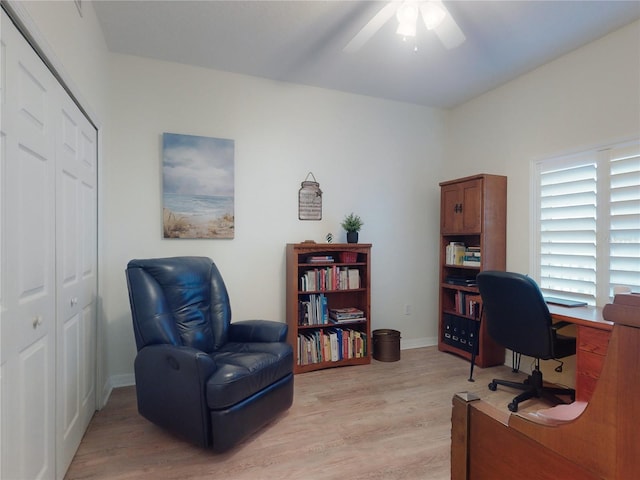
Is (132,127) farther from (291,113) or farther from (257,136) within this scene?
(291,113)

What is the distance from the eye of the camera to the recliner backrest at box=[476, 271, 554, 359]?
2215mm

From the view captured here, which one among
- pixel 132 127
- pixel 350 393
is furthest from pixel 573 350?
pixel 132 127

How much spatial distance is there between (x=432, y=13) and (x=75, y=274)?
8.07 feet

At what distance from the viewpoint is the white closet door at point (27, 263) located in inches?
46.2

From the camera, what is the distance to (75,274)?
75.4 inches

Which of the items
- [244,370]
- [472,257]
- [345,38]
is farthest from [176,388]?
[472,257]

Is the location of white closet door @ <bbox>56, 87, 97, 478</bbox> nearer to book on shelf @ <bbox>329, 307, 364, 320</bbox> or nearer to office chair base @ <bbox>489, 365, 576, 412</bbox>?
book on shelf @ <bbox>329, 307, 364, 320</bbox>

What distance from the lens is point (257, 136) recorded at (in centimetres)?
323

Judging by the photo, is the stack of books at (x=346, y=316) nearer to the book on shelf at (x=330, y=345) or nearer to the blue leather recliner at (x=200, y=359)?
the book on shelf at (x=330, y=345)

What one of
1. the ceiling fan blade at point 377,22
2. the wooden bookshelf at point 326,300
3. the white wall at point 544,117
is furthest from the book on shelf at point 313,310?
the ceiling fan blade at point 377,22

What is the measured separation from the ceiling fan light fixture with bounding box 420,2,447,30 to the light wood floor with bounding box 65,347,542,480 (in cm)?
242

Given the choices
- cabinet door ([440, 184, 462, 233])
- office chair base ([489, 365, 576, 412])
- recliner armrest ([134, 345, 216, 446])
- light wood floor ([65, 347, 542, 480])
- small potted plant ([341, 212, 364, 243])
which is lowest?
light wood floor ([65, 347, 542, 480])

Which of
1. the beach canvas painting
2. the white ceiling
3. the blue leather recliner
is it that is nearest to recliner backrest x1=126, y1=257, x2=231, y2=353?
the blue leather recliner

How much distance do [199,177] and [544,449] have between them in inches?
117
